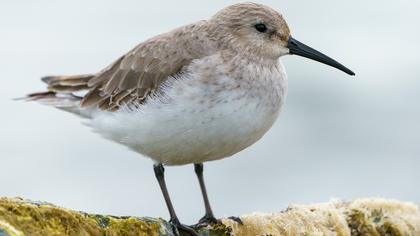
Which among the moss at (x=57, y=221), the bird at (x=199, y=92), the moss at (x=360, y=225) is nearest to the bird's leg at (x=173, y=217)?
the bird at (x=199, y=92)

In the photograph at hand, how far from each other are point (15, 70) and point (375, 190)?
9.47 metres

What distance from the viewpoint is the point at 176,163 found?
7293 millimetres

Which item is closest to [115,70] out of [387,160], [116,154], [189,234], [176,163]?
[176,163]

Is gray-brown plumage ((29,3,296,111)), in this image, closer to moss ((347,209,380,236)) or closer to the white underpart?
the white underpart

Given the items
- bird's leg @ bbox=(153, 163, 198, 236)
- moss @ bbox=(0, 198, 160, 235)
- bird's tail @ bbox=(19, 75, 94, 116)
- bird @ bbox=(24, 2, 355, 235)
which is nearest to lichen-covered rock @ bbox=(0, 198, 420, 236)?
moss @ bbox=(0, 198, 160, 235)

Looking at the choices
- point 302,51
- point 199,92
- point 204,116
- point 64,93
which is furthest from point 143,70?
point 302,51

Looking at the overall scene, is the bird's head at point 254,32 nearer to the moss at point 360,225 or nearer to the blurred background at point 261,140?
the moss at point 360,225

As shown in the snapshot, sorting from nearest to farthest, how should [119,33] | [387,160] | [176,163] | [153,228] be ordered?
[153,228]
[176,163]
[387,160]
[119,33]

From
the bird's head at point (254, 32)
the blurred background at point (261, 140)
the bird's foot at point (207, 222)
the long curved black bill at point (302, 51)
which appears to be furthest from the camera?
the blurred background at point (261, 140)

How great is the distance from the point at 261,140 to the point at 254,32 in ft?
40.2

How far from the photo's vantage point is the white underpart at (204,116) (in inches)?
266

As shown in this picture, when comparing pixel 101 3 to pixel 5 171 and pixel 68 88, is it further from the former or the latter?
pixel 68 88

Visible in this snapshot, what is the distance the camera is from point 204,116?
6.73 m

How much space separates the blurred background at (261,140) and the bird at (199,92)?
590 cm
